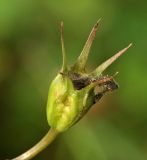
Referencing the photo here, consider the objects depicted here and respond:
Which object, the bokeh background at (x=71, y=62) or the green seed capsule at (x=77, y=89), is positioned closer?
the green seed capsule at (x=77, y=89)

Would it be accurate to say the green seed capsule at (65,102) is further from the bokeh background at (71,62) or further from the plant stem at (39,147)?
the bokeh background at (71,62)

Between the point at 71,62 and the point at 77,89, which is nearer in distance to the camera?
the point at 77,89

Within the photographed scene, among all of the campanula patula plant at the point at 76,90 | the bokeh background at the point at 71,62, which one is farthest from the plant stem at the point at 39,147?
the bokeh background at the point at 71,62

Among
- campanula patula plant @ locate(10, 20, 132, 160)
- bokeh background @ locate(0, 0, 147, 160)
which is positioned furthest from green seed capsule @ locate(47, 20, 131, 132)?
bokeh background @ locate(0, 0, 147, 160)

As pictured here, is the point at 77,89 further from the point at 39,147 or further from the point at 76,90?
the point at 39,147

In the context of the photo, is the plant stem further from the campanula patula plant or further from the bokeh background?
the bokeh background

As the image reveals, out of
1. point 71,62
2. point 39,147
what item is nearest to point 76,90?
point 39,147

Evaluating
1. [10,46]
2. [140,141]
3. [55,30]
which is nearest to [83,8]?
[55,30]
